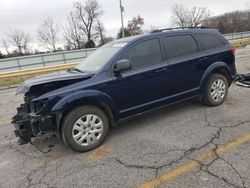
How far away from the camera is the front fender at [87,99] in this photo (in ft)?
12.6

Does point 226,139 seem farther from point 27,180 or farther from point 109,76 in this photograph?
point 27,180

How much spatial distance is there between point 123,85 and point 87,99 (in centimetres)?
69

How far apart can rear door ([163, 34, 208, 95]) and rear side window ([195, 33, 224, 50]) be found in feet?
0.59

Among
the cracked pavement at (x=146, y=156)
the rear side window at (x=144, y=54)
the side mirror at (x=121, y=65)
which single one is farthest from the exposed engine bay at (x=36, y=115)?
the rear side window at (x=144, y=54)

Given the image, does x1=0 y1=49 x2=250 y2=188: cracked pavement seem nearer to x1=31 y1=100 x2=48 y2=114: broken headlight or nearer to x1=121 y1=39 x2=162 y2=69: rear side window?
x1=31 y1=100 x2=48 y2=114: broken headlight

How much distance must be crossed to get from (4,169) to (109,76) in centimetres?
212

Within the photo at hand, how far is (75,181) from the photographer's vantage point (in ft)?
10.7

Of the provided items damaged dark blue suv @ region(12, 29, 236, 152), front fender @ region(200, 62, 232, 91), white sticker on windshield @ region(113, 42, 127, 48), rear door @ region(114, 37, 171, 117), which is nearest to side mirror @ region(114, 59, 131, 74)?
damaged dark blue suv @ region(12, 29, 236, 152)

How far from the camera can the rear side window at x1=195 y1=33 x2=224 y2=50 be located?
5438 millimetres

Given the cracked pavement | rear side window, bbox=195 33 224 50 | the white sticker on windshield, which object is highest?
the white sticker on windshield

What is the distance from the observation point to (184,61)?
5051mm

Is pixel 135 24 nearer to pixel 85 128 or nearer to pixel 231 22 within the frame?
pixel 231 22

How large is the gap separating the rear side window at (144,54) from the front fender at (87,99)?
30.7 inches

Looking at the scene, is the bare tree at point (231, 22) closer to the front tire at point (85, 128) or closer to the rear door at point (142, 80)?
the rear door at point (142, 80)
